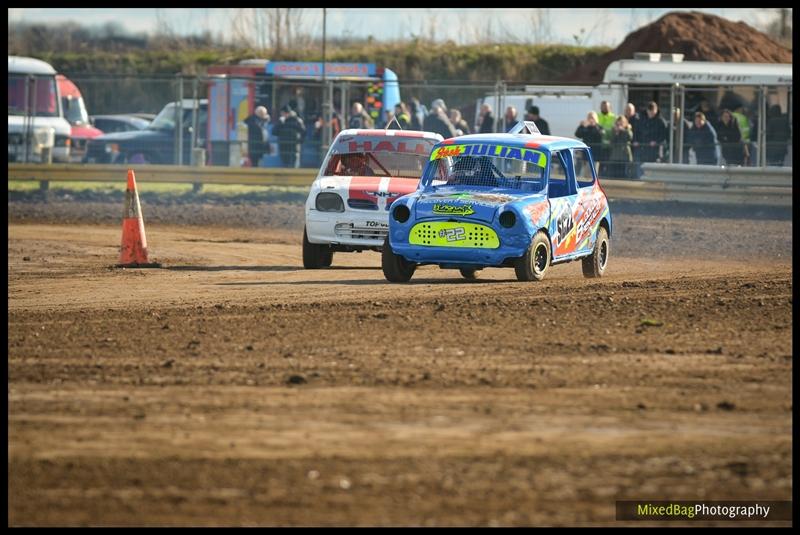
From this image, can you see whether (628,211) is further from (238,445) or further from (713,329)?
(238,445)

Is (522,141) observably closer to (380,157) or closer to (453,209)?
(453,209)

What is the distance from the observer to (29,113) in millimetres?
27562

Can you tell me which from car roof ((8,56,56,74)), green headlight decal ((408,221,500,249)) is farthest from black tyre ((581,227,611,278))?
car roof ((8,56,56,74))

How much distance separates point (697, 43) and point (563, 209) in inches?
1157

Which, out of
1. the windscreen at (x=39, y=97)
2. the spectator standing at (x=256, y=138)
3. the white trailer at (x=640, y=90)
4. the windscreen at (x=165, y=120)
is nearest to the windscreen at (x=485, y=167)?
the spectator standing at (x=256, y=138)

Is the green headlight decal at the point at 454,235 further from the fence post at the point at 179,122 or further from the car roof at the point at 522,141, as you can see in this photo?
the fence post at the point at 179,122

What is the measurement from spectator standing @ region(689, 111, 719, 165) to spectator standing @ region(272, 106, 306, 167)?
731cm

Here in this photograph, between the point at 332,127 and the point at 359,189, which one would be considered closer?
the point at 359,189

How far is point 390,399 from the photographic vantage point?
805 cm

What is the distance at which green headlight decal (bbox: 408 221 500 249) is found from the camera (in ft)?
44.2

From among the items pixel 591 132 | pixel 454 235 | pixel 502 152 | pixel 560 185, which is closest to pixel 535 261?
pixel 454 235

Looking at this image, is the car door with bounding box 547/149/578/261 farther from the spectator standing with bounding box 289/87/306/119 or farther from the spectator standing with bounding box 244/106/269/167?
the spectator standing with bounding box 289/87/306/119

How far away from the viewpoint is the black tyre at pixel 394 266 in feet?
46.3

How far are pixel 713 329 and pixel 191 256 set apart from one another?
8189mm
